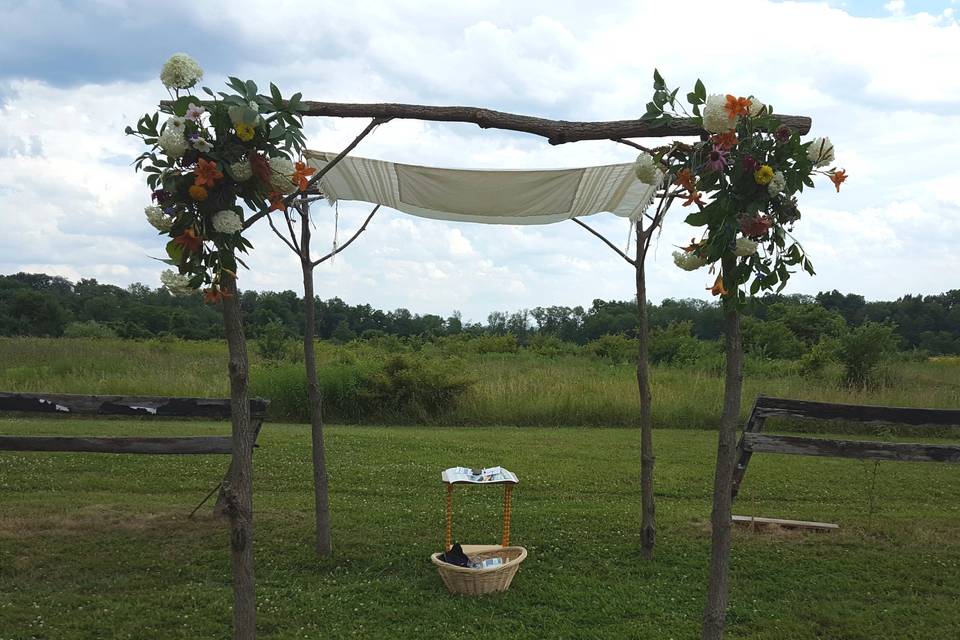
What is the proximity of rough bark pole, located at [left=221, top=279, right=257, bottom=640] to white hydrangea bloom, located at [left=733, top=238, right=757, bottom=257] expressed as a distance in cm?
242

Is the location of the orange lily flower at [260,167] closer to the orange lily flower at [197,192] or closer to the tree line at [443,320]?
Answer: the orange lily flower at [197,192]

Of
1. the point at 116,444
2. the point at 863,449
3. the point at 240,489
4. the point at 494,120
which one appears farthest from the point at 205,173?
the point at 863,449

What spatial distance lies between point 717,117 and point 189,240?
101 inches

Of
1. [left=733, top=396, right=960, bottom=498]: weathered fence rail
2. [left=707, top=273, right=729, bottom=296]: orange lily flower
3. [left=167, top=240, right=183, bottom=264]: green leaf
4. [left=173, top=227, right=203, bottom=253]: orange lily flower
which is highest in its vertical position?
[left=173, top=227, right=203, bottom=253]: orange lily flower

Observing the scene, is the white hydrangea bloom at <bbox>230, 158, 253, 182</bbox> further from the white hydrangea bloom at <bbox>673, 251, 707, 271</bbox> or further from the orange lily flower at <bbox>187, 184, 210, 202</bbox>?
the white hydrangea bloom at <bbox>673, 251, 707, 271</bbox>

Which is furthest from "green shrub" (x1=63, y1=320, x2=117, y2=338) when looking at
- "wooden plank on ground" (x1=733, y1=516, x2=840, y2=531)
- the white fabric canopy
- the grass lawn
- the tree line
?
"wooden plank on ground" (x1=733, y1=516, x2=840, y2=531)

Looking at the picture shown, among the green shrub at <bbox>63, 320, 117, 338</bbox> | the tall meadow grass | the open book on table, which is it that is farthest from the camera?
the green shrub at <bbox>63, 320, 117, 338</bbox>

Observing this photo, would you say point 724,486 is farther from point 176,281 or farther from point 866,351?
point 866,351

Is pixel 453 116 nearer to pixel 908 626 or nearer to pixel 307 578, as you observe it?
pixel 307 578

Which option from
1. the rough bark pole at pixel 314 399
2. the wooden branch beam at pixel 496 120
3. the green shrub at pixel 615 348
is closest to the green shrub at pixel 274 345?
the green shrub at pixel 615 348

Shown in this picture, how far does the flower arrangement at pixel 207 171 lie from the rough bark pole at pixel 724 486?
91.3 inches

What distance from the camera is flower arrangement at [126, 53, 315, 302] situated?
12.1 feet

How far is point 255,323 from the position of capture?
26047 mm

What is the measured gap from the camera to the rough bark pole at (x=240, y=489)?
3.89m
